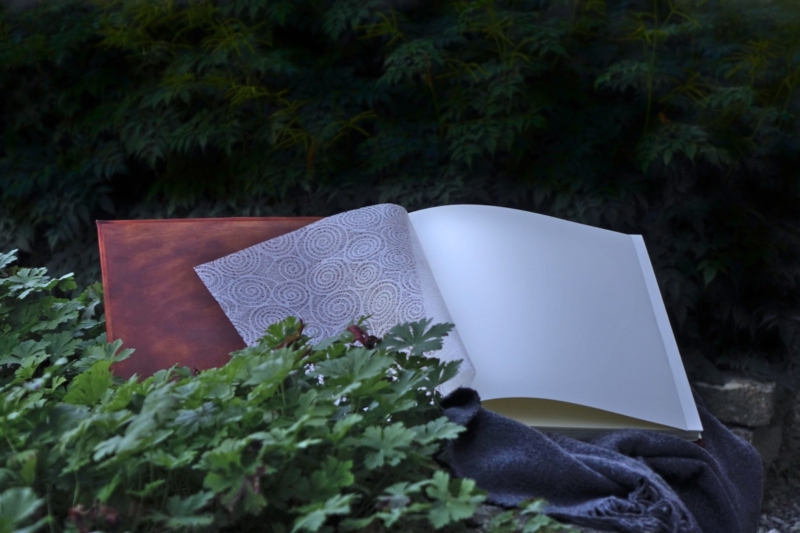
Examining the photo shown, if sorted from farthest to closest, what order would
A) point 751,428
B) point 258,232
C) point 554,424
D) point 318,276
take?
point 751,428, point 258,232, point 318,276, point 554,424

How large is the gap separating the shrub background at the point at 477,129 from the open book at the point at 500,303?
1.10m

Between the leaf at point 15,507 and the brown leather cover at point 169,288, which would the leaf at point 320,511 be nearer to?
the leaf at point 15,507

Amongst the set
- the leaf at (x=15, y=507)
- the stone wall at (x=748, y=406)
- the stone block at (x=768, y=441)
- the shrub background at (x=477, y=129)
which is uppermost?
the leaf at (x=15, y=507)

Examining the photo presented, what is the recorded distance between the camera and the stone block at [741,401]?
2461 mm

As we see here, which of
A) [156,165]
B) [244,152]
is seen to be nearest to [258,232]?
[244,152]

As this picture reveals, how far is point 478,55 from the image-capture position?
2512mm

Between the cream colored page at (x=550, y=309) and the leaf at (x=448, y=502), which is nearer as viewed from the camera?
the leaf at (x=448, y=502)

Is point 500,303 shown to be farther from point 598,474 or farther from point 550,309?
point 598,474

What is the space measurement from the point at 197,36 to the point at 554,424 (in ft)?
7.40

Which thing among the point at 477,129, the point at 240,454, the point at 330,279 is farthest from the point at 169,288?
the point at 477,129

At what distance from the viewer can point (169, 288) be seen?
119 cm

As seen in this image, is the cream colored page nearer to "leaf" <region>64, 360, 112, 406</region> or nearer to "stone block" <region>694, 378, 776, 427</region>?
"leaf" <region>64, 360, 112, 406</region>

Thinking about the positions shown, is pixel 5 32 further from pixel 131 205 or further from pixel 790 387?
pixel 790 387

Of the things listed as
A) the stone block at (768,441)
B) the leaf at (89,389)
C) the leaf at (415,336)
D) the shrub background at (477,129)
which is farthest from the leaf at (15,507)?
the stone block at (768,441)
